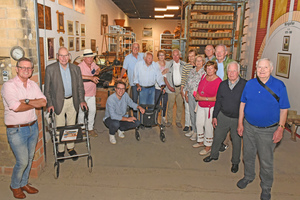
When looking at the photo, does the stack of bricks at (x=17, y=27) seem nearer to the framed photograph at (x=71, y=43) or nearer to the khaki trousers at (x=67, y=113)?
the khaki trousers at (x=67, y=113)

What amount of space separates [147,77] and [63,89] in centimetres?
203

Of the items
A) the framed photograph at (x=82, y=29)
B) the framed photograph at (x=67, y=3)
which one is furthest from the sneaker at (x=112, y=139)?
the framed photograph at (x=82, y=29)

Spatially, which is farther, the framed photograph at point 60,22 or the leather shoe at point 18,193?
the framed photograph at point 60,22

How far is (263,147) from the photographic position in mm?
3119

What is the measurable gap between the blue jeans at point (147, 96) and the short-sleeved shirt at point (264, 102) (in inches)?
104

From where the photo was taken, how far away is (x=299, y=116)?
5.43m

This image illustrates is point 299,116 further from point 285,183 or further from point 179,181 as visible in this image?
point 179,181

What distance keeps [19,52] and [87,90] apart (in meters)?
1.84

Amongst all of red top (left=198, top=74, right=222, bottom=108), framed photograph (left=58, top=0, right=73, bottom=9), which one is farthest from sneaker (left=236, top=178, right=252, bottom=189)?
framed photograph (left=58, top=0, right=73, bottom=9)

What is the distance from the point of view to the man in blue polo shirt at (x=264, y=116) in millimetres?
2936

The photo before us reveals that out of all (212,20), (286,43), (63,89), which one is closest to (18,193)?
(63,89)

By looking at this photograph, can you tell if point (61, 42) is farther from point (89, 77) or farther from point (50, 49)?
point (89, 77)

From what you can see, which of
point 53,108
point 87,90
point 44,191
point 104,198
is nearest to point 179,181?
point 104,198

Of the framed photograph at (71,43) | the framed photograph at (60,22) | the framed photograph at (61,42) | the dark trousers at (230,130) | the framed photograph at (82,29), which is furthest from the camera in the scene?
the framed photograph at (82,29)
